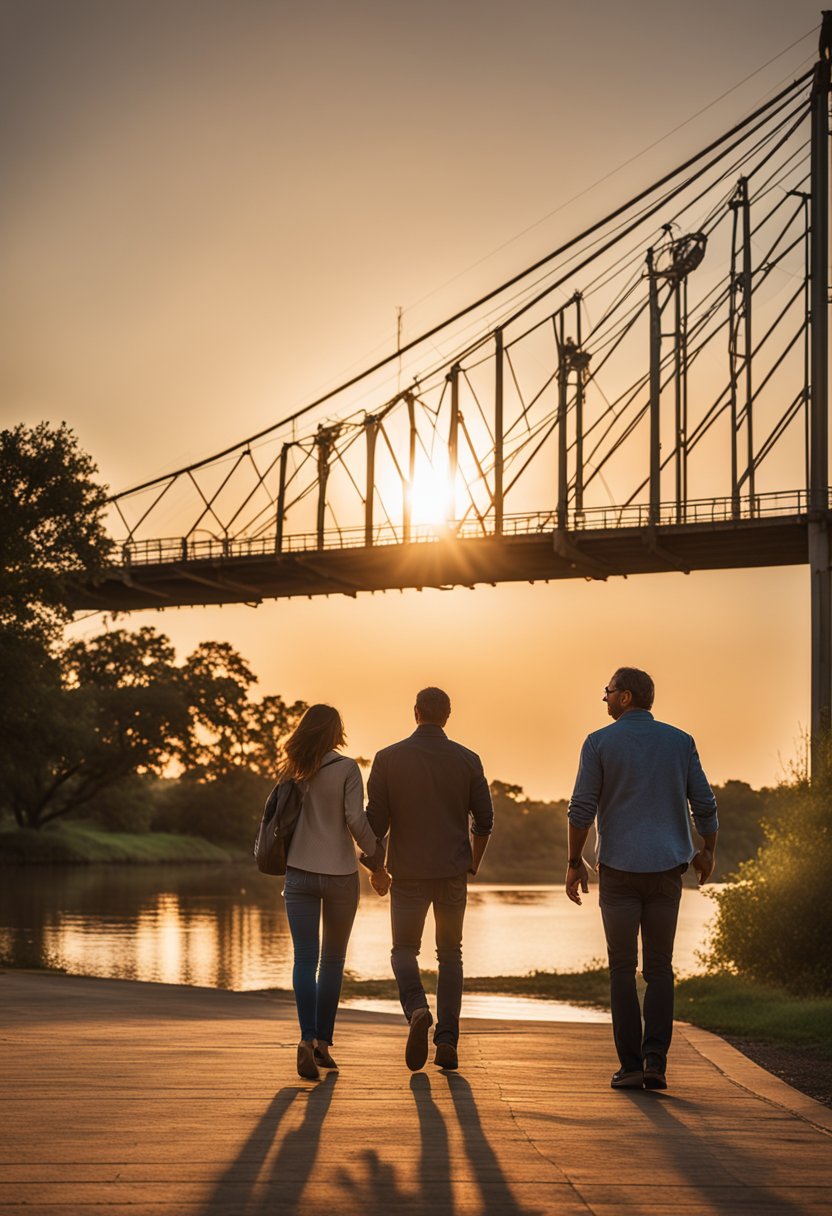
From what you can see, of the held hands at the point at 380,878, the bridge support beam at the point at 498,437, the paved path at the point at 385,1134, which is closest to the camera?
the paved path at the point at 385,1134

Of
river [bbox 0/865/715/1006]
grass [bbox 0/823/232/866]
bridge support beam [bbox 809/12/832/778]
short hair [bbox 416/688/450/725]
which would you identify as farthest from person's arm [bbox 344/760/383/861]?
grass [bbox 0/823/232/866]

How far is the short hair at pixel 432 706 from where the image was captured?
8.77 m

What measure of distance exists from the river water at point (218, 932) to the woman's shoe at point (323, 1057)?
16.2 metres

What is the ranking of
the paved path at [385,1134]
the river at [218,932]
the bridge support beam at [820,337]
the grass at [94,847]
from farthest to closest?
the grass at [94,847], the bridge support beam at [820,337], the river at [218,932], the paved path at [385,1134]

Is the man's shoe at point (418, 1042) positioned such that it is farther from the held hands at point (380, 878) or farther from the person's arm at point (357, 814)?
the person's arm at point (357, 814)

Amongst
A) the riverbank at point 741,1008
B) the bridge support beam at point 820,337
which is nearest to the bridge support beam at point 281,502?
→ the bridge support beam at point 820,337

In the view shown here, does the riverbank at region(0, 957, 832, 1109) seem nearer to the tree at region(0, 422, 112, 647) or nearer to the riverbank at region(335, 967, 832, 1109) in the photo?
the riverbank at region(335, 967, 832, 1109)

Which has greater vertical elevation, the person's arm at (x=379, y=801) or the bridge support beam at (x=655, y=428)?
the bridge support beam at (x=655, y=428)

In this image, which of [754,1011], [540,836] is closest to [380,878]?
[754,1011]

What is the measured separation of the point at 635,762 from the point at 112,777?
78040 millimetres

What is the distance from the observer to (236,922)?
43.1 meters

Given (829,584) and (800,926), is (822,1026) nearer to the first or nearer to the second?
(800,926)

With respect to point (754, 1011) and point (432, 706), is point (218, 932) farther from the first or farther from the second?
point (432, 706)

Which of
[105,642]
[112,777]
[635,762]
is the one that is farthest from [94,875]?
[635,762]
